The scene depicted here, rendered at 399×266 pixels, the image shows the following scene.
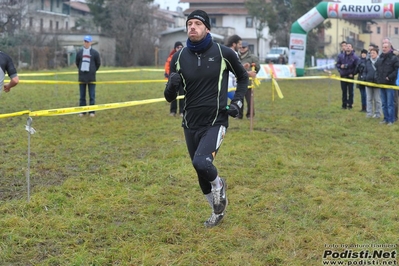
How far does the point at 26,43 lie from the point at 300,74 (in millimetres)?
22698

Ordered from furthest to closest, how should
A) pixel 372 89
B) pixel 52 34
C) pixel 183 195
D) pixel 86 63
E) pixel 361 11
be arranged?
pixel 52 34 < pixel 361 11 < pixel 372 89 < pixel 86 63 < pixel 183 195

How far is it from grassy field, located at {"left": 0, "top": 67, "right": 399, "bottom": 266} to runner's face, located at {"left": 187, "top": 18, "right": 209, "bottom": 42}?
1.84m

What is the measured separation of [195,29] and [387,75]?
9041 mm

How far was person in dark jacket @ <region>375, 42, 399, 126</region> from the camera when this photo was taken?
13.0m

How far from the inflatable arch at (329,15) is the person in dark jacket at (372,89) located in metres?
11.1

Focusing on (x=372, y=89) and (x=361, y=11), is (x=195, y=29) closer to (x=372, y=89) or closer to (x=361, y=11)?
(x=372, y=89)

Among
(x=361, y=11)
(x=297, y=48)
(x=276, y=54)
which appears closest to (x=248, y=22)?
(x=276, y=54)

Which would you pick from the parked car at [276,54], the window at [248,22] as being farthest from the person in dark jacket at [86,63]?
the window at [248,22]

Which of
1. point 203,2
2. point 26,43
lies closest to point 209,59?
point 26,43

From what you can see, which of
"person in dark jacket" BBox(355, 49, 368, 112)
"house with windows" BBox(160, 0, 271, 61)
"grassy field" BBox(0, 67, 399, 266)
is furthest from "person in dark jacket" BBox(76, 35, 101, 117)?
"house with windows" BBox(160, 0, 271, 61)

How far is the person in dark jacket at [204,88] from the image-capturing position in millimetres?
5348

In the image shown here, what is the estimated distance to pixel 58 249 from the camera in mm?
5008

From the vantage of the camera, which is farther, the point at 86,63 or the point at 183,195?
the point at 86,63

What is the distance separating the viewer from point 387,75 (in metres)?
13.2
